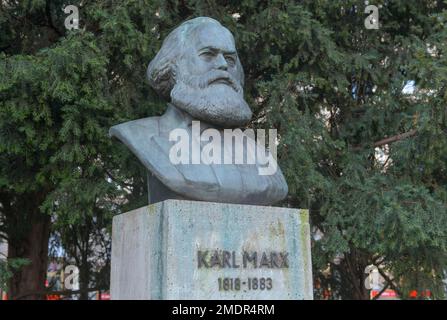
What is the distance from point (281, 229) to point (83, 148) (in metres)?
2.44

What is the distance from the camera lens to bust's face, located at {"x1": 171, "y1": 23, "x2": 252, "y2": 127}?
3896mm

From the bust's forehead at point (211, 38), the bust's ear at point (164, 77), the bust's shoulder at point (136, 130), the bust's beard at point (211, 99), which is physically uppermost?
the bust's forehead at point (211, 38)

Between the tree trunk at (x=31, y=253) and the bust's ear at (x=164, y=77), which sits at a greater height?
the bust's ear at (x=164, y=77)

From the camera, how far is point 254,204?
3.90 metres

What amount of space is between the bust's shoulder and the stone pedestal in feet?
1.56

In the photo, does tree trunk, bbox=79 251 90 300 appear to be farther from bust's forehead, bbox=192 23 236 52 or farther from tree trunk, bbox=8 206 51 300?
bust's forehead, bbox=192 23 236 52

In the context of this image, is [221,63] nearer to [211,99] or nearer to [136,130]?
[211,99]

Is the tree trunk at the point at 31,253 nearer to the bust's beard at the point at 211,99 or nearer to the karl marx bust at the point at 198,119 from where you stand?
the karl marx bust at the point at 198,119

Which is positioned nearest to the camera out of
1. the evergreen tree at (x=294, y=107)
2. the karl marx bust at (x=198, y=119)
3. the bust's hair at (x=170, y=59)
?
the karl marx bust at (x=198, y=119)

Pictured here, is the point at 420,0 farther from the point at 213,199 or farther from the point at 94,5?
the point at 213,199

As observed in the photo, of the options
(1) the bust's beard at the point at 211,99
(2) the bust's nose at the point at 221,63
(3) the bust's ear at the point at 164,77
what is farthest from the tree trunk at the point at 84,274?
(2) the bust's nose at the point at 221,63

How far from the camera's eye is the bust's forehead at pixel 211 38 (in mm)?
3990

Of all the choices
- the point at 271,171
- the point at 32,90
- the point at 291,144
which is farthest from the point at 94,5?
the point at 271,171

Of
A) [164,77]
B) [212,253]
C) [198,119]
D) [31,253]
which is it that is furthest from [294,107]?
[31,253]
